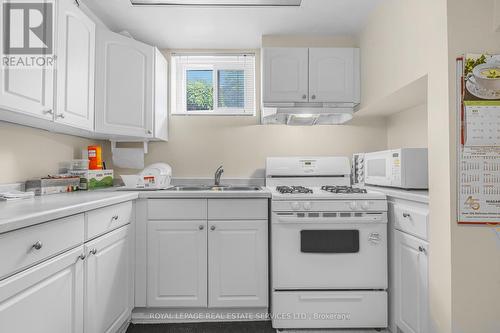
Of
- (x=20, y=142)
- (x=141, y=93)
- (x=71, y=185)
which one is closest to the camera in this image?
(x=20, y=142)

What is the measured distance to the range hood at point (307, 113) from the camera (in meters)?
2.31

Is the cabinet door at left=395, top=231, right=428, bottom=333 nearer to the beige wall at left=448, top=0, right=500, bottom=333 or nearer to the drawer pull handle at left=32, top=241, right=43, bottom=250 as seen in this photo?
the beige wall at left=448, top=0, right=500, bottom=333

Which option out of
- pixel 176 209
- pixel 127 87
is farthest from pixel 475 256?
pixel 127 87

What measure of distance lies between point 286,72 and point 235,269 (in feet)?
5.35

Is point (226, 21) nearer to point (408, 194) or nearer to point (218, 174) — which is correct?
point (218, 174)

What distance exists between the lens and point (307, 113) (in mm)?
2320

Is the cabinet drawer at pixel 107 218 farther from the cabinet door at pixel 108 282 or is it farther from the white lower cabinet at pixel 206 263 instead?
the white lower cabinet at pixel 206 263

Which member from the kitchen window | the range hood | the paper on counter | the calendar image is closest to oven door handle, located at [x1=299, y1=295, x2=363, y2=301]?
the calendar image

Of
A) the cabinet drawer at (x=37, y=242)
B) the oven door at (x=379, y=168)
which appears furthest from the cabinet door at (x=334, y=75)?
the cabinet drawer at (x=37, y=242)

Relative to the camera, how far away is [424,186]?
174 cm

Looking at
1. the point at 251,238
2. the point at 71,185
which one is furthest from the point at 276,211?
the point at 71,185

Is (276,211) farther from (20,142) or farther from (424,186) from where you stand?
(20,142)

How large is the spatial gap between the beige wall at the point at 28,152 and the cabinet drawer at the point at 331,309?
181cm

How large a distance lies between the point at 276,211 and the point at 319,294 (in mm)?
615
